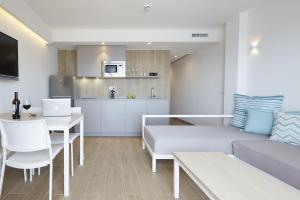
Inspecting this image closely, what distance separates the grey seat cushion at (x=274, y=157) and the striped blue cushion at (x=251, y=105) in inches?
25.4

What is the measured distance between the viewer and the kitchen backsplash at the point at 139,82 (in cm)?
546

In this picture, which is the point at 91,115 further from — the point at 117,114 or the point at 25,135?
the point at 25,135

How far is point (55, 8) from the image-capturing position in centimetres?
339

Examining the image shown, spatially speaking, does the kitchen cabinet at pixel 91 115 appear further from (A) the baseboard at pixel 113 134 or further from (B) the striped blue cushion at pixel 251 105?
(B) the striped blue cushion at pixel 251 105

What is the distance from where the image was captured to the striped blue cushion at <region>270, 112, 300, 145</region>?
7.48ft

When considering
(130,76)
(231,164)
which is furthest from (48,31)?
(231,164)

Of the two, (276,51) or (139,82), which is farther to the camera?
(139,82)

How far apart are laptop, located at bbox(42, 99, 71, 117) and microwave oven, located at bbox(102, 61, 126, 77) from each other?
2.63m

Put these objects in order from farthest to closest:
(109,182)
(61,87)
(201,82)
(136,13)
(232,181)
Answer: (201,82), (61,87), (136,13), (109,182), (232,181)

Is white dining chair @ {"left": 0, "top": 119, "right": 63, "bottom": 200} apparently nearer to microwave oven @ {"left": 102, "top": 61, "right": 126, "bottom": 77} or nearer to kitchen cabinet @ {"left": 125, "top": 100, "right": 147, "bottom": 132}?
kitchen cabinet @ {"left": 125, "top": 100, "right": 147, "bottom": 132}

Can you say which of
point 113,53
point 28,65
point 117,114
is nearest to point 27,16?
point 28,65

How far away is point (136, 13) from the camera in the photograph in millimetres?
3594

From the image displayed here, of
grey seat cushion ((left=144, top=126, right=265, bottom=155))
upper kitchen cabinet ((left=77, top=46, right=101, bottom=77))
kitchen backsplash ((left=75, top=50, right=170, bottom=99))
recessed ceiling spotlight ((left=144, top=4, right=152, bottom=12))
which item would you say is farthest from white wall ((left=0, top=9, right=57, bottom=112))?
grey seat cushion ((left=144, top=126, right=265, bottom=155))

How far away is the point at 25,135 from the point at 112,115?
3117 mm
